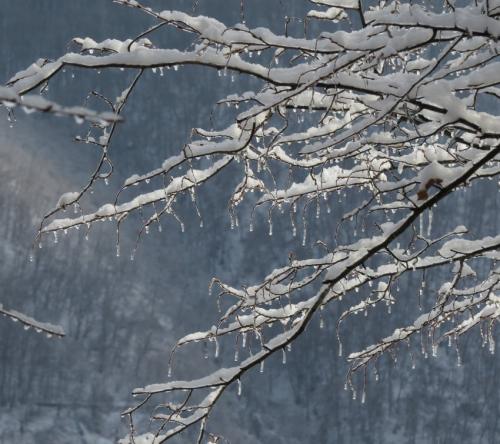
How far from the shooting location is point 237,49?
1427 mm

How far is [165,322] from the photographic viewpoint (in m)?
29.8

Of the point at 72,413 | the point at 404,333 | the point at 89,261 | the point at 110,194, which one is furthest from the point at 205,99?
the point at 404,333

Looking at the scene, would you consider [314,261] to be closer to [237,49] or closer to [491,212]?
[237,49]

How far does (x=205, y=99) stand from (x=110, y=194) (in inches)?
297

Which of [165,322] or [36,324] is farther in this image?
[165,322]

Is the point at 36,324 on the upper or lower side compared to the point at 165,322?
lower

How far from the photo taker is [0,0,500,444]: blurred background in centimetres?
2602

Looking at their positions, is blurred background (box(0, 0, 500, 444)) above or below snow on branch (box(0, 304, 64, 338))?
above

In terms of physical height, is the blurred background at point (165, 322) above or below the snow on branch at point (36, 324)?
above

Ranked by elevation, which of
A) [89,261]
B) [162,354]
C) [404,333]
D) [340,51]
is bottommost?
[404,333]

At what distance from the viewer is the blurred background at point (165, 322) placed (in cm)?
2602

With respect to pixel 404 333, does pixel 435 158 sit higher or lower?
higher

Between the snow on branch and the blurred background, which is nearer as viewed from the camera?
the snow on branch

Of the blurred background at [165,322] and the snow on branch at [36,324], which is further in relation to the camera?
the blurred background at [165,322]
